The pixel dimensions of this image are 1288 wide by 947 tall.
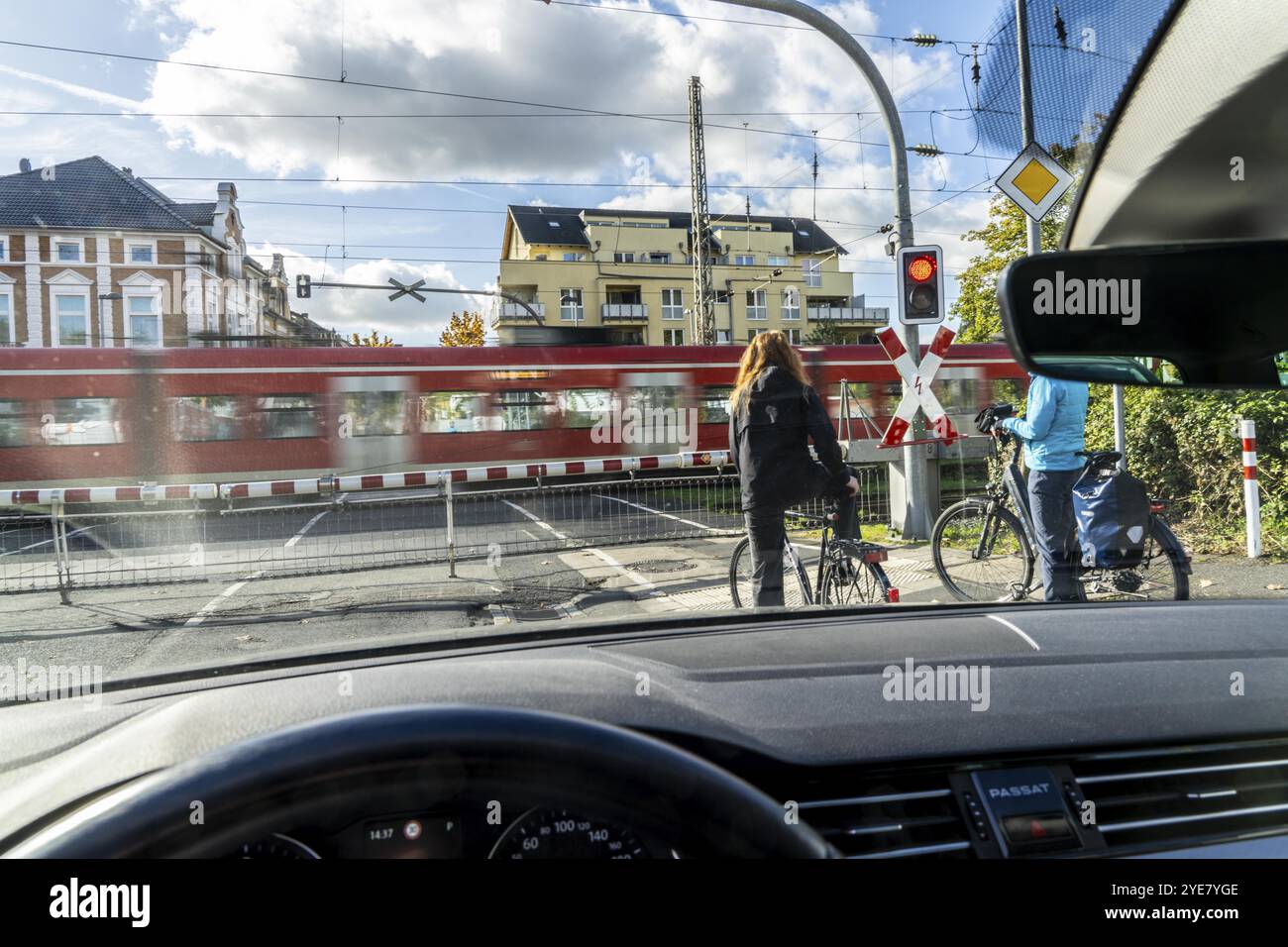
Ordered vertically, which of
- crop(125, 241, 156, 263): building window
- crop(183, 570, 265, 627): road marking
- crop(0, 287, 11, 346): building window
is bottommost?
crop(183, 570, 265, 627): road marking

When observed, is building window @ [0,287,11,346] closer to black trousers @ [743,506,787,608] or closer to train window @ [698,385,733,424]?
train window @ [698,385,733,424]

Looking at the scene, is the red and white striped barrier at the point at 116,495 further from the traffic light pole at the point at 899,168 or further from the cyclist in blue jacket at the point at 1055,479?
the cyclist in blue jacket at the point at 1055,479

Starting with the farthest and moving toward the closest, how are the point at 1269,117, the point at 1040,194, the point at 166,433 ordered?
the point at 166,433 < the point at 1040,194 < the point at 1269,117

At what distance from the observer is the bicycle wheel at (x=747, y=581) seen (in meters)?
5.15

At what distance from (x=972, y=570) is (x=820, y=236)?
1697 centimetres

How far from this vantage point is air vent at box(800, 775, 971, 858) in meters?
1.28

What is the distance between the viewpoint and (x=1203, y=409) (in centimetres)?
664

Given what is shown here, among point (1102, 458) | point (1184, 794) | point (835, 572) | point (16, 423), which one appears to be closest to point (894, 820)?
point (1184, 794)

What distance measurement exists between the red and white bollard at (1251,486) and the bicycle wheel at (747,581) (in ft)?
11.9

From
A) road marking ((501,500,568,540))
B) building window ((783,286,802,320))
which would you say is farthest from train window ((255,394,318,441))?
building window ((783,286,802,320))

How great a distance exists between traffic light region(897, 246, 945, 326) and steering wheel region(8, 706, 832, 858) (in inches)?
294

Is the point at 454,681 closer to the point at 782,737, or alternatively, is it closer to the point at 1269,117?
the point at 782,737

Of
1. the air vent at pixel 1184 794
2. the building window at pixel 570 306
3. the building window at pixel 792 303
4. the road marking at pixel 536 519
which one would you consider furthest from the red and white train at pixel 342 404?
the air vent at pixel 1184 794
